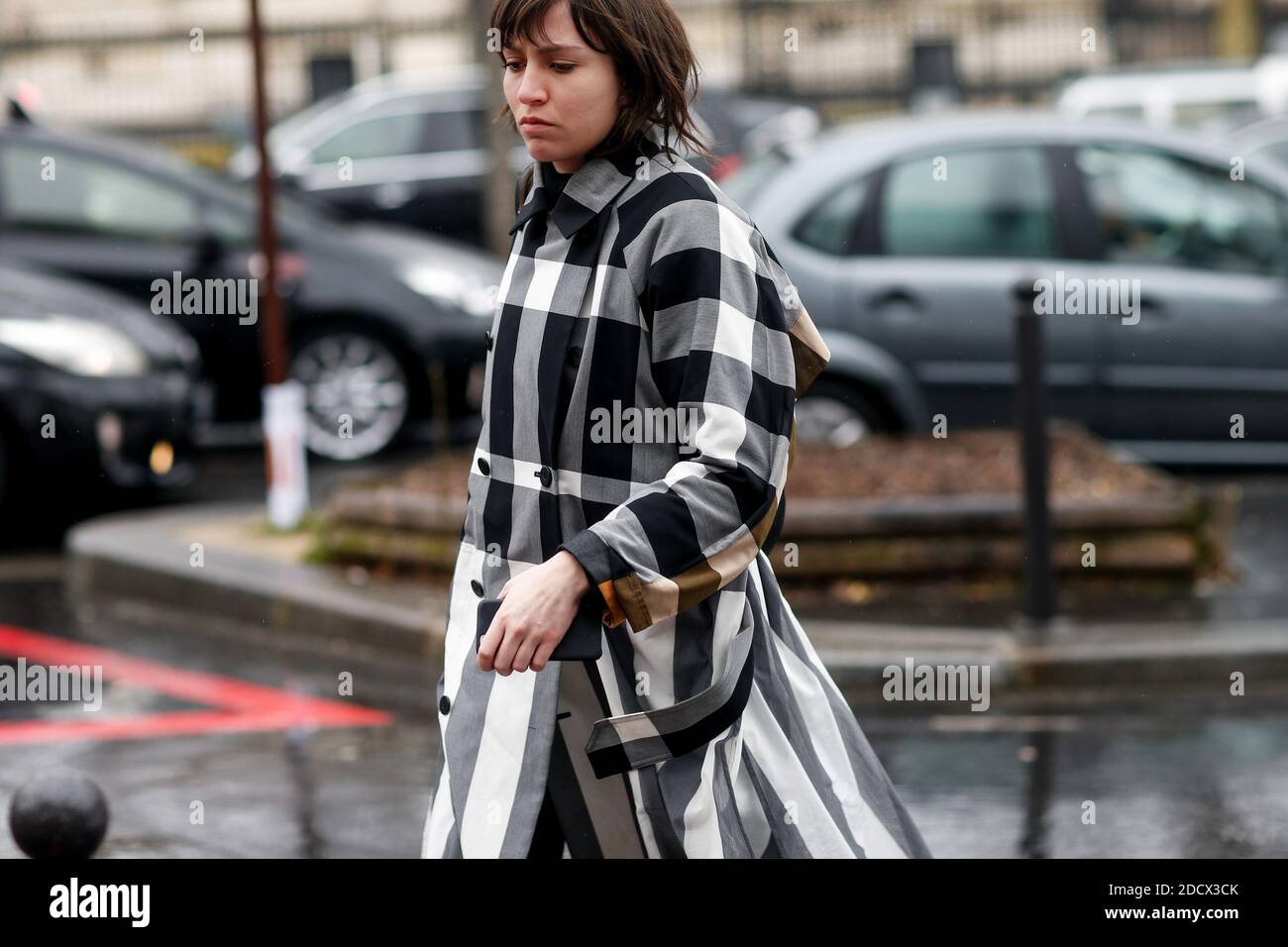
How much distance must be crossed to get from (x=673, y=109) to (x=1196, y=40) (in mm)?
31050

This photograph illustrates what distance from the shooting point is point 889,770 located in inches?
215

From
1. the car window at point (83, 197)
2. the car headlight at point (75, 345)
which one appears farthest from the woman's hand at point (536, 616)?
the car window at point (83, 197)

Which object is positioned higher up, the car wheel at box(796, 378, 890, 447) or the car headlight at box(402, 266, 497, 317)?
the car headlight at box(402, 266, 497, 317)

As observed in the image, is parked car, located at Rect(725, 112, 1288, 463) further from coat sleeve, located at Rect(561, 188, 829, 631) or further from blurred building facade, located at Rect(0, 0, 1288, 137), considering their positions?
blurred building facade, located at Rect(0, 0, 1288, 137)

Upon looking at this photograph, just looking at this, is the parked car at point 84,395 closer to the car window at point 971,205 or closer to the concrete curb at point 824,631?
the concrete curb at point 824,631

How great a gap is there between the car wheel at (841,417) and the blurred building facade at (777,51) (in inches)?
838

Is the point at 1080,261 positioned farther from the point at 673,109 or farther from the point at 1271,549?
the point at 673,109

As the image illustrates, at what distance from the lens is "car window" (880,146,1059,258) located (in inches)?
349

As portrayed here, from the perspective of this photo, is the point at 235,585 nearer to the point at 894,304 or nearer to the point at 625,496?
the point at 894,304

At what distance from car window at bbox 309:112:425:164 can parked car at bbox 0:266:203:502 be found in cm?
743

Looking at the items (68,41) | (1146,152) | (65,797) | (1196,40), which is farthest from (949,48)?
(65,797)

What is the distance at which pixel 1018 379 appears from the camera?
260 inches

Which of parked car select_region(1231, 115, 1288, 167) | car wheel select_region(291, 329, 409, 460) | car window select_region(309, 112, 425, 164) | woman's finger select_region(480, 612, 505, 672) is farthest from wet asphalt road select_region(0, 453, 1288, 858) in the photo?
car window select_region(309, 112, 425, 164)

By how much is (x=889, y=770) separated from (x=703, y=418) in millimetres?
3079
